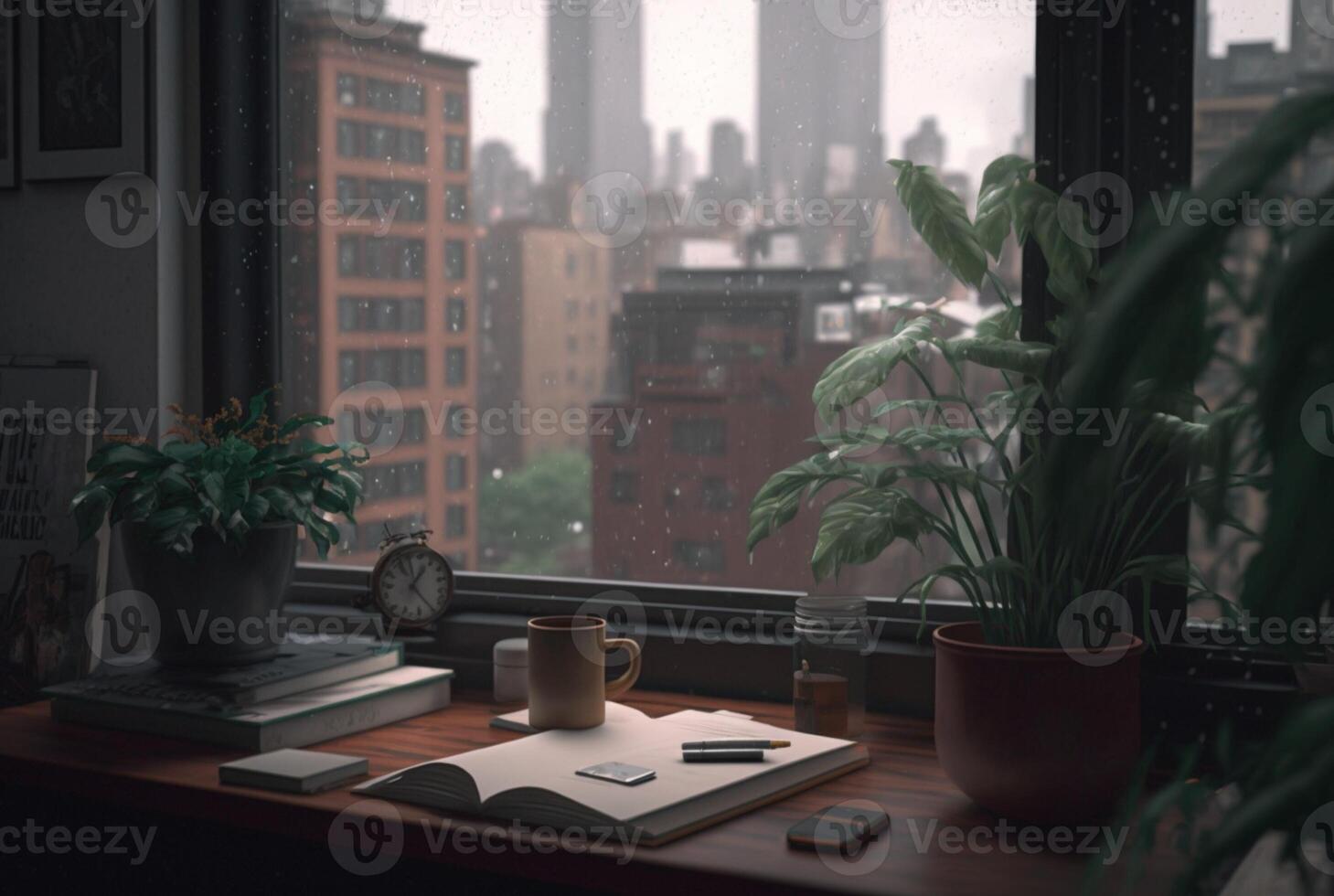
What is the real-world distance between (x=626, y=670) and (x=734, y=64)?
2.70 ft

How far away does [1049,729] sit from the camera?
1079 millimetres

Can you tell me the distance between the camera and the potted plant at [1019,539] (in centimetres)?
108

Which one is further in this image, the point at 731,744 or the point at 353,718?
the point at 353,718

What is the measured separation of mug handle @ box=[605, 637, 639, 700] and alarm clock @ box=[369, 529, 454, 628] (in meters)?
0.33

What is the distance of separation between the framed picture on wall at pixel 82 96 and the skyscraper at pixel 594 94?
1.97 ft

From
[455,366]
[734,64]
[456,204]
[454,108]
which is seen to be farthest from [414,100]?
[734,64]

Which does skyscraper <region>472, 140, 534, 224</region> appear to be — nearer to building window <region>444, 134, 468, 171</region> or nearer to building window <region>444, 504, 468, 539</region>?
building window <region>444, 134, 468, 171</region>

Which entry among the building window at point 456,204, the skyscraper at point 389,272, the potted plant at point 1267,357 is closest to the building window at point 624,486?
the skyscraper at point 389,272

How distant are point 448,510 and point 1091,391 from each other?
1519 mm

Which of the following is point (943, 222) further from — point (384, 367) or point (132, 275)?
point (132, 275)

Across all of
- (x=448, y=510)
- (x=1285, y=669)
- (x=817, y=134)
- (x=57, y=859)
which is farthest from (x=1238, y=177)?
(x=448, y=510)

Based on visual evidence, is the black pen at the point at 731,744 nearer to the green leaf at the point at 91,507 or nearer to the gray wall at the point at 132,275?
the green leaf at the point at 91,507

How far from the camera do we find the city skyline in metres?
1.50

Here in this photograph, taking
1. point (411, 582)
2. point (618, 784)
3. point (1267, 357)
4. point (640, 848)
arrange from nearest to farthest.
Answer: point (1267, 357) < point (640, 848) < point (618, 784) < point (411, 582)
